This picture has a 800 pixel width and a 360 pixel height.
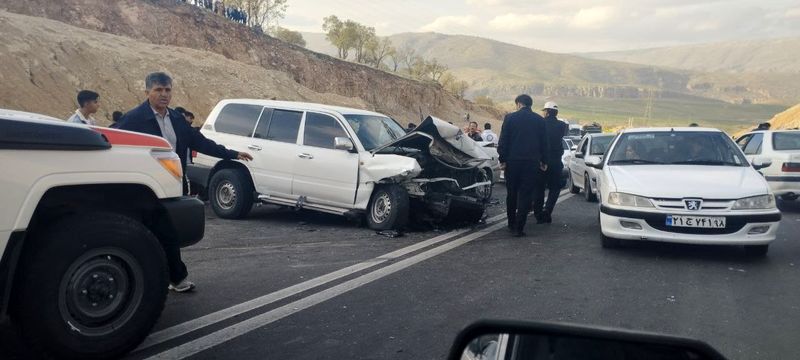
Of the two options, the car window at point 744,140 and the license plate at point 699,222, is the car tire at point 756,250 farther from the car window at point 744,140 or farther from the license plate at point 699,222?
the car window at point 744,140

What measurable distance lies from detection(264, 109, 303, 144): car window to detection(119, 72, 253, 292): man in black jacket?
13.6 ft

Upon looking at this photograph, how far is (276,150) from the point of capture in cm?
1036

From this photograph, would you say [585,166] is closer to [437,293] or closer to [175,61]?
[437,293]

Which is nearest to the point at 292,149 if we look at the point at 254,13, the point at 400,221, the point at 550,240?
the point at 400,221

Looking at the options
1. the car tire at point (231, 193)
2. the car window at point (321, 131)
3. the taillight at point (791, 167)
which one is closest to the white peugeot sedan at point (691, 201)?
the car window at point (321, 131)

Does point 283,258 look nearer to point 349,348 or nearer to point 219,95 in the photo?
point 349,348

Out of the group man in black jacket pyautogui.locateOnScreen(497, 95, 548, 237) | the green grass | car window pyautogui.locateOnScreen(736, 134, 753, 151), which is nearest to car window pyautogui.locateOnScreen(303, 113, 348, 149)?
man in black jacket pyautogui.locateOnScreen(497, 95, 548, 237)

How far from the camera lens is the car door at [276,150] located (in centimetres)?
1023

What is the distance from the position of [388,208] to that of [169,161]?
4.85 m

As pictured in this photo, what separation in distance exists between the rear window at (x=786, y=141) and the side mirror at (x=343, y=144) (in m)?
8.80

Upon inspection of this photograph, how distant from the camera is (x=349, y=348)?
434 centimetres

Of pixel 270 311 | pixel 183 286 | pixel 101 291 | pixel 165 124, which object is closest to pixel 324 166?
pixel 165 124

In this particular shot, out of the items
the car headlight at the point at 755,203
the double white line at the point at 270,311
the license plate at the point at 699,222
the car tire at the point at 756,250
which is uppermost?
the car headlight at the point at 755,203

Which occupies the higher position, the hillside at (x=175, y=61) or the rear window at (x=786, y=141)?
the hillside at (x=175, y=61)
